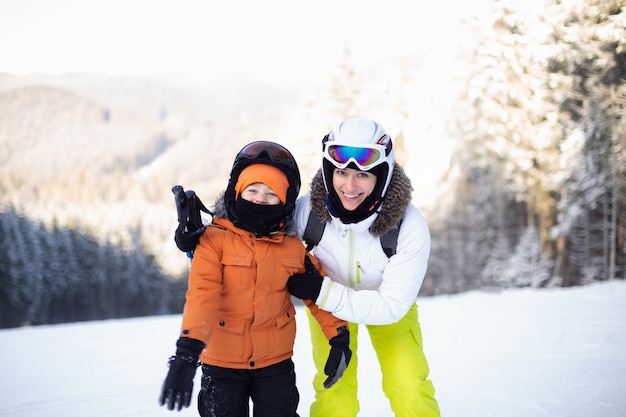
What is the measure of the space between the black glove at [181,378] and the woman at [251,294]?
289 mm

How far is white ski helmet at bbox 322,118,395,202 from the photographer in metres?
2.84

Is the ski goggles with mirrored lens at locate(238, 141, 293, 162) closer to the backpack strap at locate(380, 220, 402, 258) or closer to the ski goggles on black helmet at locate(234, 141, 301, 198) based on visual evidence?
the ski goggles on black helmet at locate(234, 141, 301, 198)

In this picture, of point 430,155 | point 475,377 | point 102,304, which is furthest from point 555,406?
point 102,304

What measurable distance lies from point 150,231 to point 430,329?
51.5 m

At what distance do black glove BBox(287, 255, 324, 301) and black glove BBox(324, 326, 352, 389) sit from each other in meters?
0.29

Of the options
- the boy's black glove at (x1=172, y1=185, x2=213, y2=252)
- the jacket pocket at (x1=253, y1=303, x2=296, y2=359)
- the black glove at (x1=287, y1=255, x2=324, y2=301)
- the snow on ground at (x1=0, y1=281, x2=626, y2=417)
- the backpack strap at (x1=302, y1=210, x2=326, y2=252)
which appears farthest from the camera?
the snow on ground at (x1=0, y1=281, x2=626, y2=417)

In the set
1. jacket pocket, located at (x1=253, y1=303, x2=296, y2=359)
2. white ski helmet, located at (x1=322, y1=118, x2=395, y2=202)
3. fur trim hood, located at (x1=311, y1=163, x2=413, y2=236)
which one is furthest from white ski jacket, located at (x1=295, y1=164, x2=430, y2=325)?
jacket pocket, located at (x1=253, y1=303, x2=296, y2=359)

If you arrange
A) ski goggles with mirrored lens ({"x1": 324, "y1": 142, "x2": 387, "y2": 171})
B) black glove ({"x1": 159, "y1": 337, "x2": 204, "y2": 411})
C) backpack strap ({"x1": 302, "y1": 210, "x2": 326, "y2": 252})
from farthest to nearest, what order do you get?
backpack strap ({"x1": 302, "y1": 210, "x2": 326, "y2": 252}) < ski goggles with mirrored lens ({"x1": 324, "y1": 142, "x2": 387, "y2": 171}) < black glove ({"x1": 159, "y1": 337, "x2": 204, "y2": 411})

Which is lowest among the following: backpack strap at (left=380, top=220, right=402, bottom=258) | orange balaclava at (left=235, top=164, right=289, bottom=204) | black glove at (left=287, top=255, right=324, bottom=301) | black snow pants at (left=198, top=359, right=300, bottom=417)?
black snow pants at (left=198, top=359, right=300, bottom=417)

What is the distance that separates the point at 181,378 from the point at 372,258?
1402 mm

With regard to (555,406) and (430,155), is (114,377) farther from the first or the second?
(430,155)

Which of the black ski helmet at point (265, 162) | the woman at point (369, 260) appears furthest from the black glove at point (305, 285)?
the black ski helmet at point (265, 162)

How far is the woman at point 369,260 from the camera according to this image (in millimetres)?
2770

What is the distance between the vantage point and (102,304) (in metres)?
42.2
